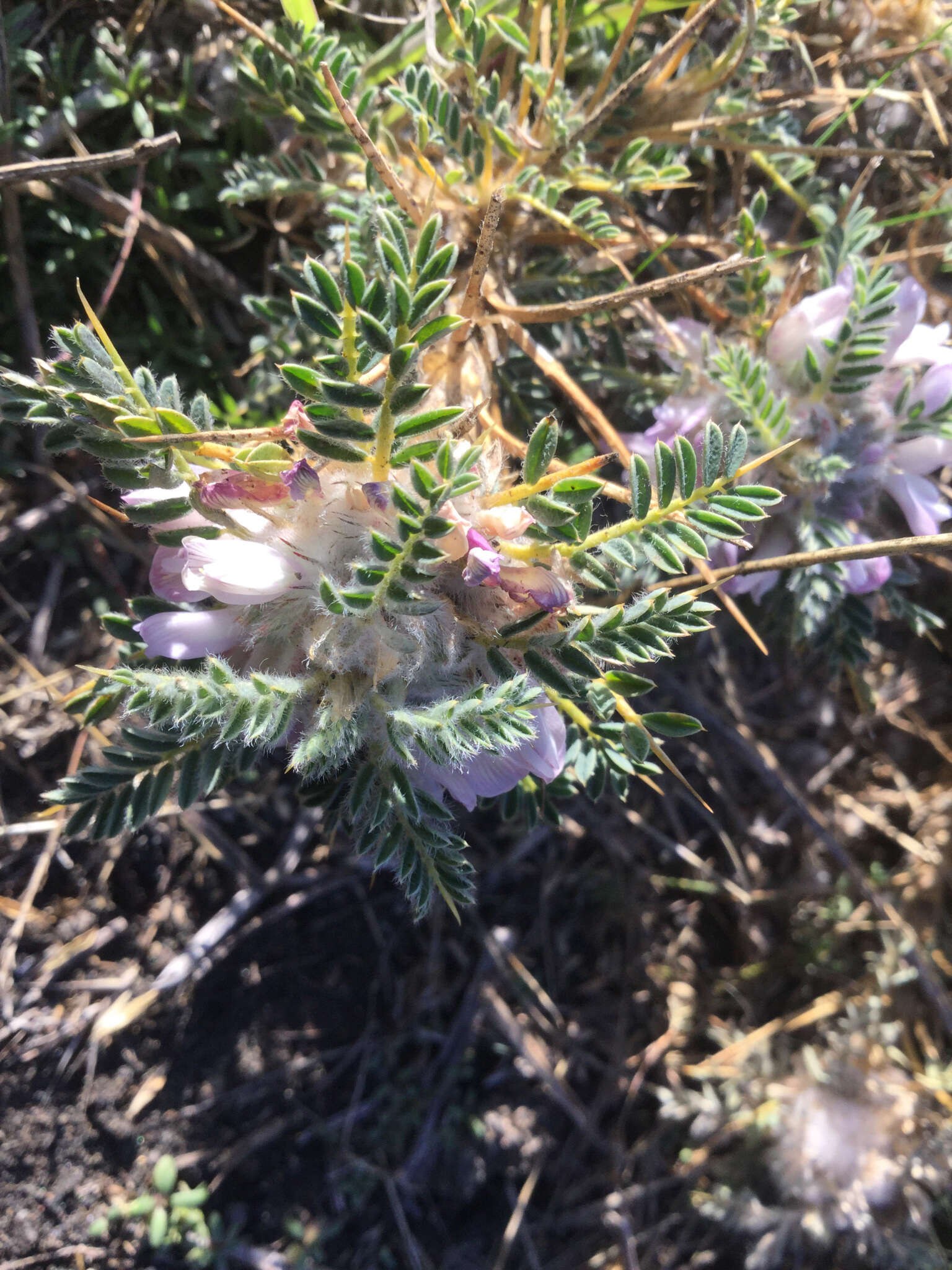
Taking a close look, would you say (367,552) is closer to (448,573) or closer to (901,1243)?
(448,573)

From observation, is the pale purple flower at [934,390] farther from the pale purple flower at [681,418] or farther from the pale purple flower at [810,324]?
the pale purple flower at [681,418]

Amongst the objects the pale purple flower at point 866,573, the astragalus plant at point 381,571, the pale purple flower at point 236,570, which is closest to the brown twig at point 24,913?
the astragalus plant at point 381,571

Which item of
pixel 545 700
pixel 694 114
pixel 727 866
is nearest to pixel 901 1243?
pixel 727 866

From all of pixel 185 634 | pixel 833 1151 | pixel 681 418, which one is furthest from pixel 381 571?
pixel 833 1151

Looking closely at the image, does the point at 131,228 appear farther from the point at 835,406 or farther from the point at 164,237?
the point at 835,406

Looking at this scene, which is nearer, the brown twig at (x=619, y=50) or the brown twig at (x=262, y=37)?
the brown twig at (x=262, y=37)

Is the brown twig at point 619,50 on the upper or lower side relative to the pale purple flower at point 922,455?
upper
